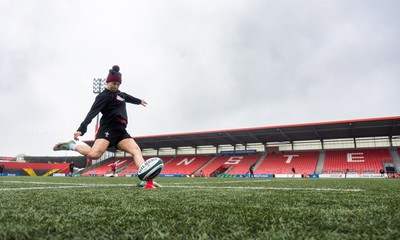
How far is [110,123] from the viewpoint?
16.6ft

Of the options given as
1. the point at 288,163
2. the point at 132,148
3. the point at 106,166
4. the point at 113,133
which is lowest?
the point at 106,166

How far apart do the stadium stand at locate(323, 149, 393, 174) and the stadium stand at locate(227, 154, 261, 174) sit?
9.45 m

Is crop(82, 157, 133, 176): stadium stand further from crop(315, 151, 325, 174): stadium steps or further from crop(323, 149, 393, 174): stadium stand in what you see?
crop(323, 149, 393, 174): stadium stand

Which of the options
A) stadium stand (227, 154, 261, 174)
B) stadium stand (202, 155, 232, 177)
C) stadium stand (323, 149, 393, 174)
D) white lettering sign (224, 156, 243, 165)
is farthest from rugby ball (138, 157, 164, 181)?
white lettering sign (224, 156, 243, 165)

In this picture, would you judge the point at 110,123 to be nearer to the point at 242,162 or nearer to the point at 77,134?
the point at 77,134

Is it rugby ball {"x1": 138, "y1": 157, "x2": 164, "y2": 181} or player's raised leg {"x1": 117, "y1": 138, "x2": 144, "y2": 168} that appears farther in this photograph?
player's raised leg {"x1": 117, "y1": 138, "x2": 144, "y2": 168}

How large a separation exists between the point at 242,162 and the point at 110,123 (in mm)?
34972

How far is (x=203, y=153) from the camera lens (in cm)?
4434

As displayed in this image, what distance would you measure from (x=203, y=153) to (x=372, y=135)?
24.0 meters

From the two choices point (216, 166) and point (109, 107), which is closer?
point (109, 107)

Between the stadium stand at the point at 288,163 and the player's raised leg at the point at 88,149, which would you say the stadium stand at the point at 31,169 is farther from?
the player's raised leg at the point at 88,149

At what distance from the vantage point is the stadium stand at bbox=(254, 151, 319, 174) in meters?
33.3

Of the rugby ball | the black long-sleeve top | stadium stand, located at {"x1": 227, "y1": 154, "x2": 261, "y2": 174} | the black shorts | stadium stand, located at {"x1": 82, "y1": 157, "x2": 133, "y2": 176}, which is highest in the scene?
the black long-sleeve top

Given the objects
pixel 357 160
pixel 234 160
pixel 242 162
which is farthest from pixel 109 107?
pixel 234 160
